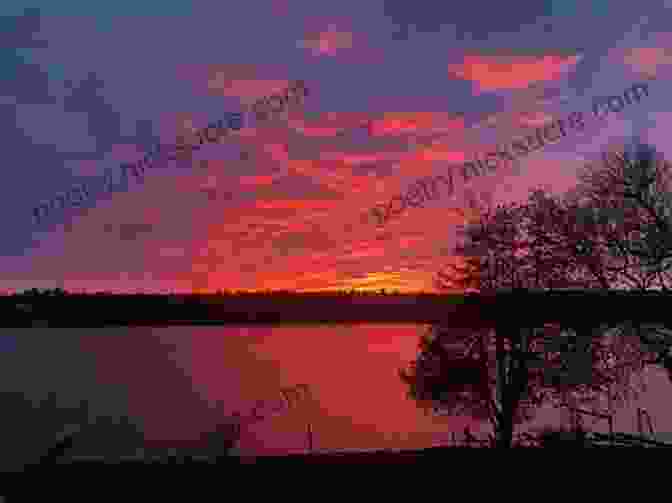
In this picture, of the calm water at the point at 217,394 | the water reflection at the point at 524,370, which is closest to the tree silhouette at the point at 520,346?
the water reflection at the point at 524,370

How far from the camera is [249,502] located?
4945mm

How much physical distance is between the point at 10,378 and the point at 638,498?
64884 millimetres

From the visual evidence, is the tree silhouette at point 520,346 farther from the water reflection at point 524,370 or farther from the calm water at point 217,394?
the calm water at point 217,394

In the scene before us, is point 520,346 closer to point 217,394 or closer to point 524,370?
point 524,370

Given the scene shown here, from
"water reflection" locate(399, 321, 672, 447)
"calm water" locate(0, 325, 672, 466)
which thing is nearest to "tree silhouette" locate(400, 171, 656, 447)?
"water reflection" locate(399, 321, 672, 447)

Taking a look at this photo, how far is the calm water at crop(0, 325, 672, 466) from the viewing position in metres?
38.5

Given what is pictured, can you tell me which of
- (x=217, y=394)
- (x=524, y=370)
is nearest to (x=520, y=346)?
(x=524, y=370)

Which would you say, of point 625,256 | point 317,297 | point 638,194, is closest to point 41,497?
point 625,256

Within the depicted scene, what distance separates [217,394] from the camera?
56594mm

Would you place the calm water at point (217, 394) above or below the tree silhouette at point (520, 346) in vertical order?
below

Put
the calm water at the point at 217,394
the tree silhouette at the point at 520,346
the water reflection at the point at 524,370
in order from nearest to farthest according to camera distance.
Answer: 1. the tree silhouette at the point at 520,346
2. the water reflection at the point at 524,370
3. the calm water at the point at 217,394

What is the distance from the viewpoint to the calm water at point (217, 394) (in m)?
38.5

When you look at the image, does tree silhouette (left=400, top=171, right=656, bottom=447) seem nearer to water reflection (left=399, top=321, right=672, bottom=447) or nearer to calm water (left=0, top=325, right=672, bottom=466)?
water reflection (left=399, top=321, right=672, bottom=447)

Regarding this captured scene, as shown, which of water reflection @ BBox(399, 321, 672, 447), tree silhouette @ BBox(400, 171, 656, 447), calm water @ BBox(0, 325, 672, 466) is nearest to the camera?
tree silhouette @ BBox(400, 171, 656, 447)
